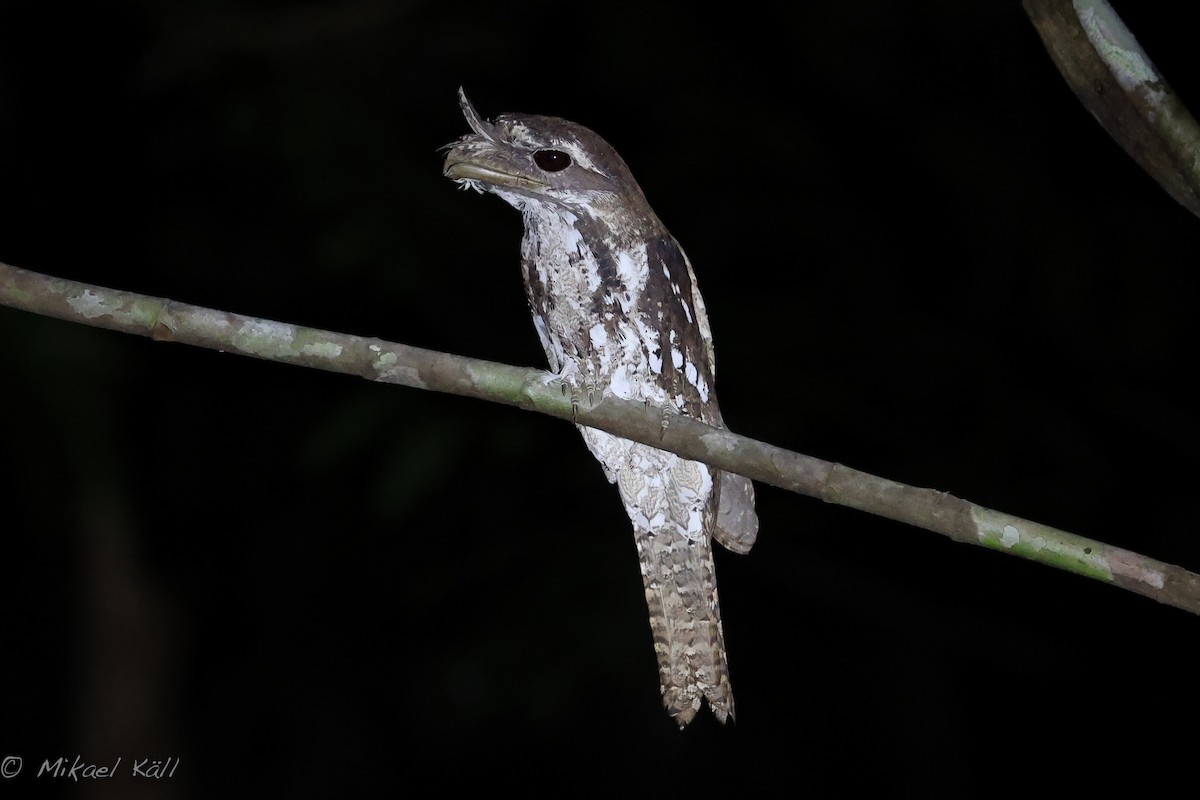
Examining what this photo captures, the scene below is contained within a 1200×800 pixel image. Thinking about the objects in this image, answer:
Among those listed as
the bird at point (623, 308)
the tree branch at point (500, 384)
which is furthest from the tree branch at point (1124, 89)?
the bird at point (623, 308)

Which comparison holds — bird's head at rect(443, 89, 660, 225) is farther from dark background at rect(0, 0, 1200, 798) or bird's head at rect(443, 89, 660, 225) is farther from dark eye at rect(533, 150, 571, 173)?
dark background at rect(0, 0, 1200, 798)

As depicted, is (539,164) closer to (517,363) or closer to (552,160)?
(552,160)

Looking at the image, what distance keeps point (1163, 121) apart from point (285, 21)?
10.7 ft

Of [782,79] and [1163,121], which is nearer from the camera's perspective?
[1163,121]

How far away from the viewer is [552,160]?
246cm

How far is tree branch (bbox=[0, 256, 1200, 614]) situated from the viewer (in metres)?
1.90

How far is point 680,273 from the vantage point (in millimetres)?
2689

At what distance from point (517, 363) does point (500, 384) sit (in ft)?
8.23

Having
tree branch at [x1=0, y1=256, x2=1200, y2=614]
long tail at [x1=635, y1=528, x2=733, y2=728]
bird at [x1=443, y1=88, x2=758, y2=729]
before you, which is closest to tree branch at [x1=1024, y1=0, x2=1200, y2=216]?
tree branch at [x1=0, y1=256, x2=1200, y2=614]

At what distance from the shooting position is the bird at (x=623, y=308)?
247 cm

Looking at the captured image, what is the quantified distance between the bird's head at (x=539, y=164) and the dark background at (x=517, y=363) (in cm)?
176

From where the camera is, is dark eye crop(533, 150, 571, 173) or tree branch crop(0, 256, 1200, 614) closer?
tree branch crop(0, 256, 1200, 614)

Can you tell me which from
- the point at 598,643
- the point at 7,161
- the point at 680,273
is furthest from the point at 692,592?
the point at 7,161

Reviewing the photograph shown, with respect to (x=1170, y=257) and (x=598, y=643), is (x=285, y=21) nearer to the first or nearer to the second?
(x=598, y=643)
